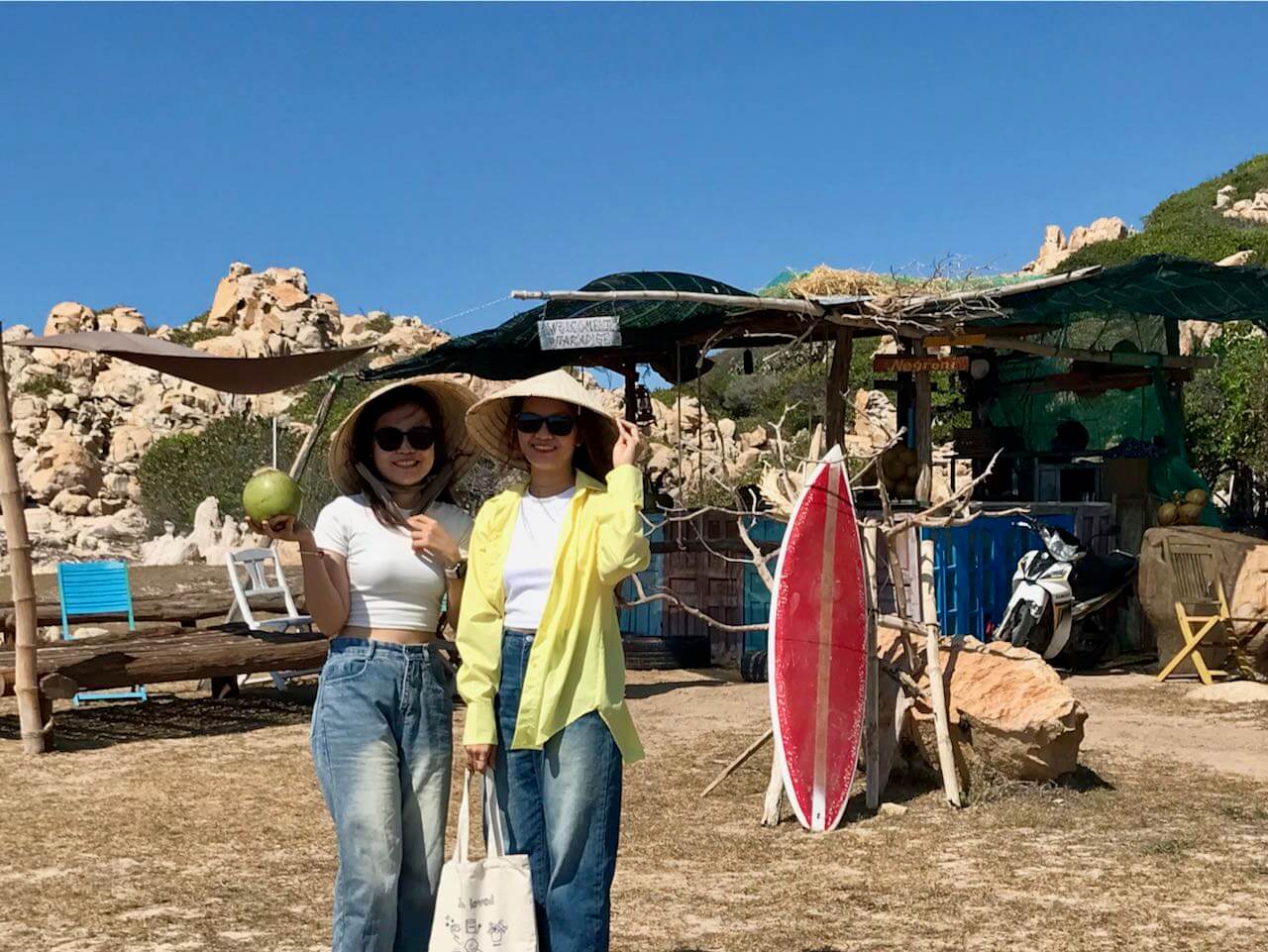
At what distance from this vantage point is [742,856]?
5676 millimetres

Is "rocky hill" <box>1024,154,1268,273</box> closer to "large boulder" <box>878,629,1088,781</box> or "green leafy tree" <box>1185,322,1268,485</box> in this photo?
"green leafy tree" <box>1185,322,1268,485</box>

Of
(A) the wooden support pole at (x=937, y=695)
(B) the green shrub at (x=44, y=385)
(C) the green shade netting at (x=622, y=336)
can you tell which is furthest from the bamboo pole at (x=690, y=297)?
(B) the green shrub at (x=44, y=385)

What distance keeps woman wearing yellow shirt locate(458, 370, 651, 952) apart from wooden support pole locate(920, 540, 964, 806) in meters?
3.46

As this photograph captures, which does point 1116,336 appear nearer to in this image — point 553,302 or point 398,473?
point 553,302

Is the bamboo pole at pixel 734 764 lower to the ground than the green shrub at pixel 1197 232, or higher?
lower

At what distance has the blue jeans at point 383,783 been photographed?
3102 mm

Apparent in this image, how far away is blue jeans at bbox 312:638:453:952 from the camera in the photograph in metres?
3.10

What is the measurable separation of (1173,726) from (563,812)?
6649mm

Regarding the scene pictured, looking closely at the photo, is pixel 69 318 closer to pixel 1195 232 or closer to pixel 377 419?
pixel 1195 232

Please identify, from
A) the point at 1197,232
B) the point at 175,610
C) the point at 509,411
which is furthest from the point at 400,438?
the point at 1197,232

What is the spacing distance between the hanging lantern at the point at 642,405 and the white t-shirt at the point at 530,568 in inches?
379

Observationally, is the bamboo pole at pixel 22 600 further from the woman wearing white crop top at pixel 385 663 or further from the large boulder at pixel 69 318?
the large boulder at pixel 69 318

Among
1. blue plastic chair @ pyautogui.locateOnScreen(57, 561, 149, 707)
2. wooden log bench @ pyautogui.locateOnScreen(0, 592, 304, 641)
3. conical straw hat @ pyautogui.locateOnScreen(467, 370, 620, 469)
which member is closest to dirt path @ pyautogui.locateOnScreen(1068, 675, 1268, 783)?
A: conical straw hat @ pyautogui.locateOnScreen(467, 370, 620, 469)

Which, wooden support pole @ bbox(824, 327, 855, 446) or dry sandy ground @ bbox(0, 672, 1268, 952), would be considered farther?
wooden support pole @ bbox(824, 327, 855, 446)
